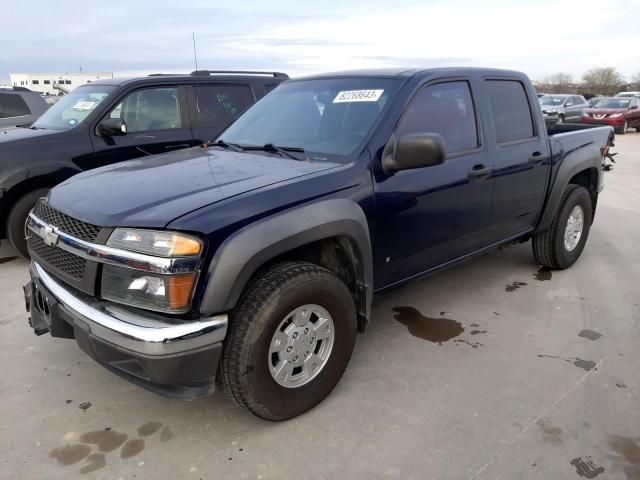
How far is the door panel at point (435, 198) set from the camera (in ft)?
10.1

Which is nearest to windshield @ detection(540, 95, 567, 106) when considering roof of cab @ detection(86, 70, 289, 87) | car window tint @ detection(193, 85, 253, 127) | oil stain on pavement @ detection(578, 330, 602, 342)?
roof of cab @ detection(86, 70, 289, 87)

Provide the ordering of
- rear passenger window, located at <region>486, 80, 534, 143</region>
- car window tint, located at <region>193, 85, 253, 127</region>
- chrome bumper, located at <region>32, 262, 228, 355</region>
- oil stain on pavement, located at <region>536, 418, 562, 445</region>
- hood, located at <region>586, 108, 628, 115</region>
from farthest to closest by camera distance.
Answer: hood, located at <region>586, 108, 628, 115</region>
car window tint, located at <region>193, 85, 253, 127</region>
rear passenger window, located at <region>486, 80, 534, 143</region>
oil stain on pavement, located at <region>536, 418, 562, 445</region>
chrome bumper, located at <region>32, 262, 228, 355</region>

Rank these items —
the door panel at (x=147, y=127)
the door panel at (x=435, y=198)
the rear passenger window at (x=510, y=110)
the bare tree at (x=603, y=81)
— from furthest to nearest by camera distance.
→ the bare tree at (x=603, y=81), the door panel at (x=147, y=127), the rear passenger window at (x=510, y=110), the door panel at (x=435, y=198)

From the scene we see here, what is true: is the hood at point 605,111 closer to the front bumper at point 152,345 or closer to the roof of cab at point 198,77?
the roof of cab at point 198,77

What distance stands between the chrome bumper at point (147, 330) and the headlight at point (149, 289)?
0.07 meters

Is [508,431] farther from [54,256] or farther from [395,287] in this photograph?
[54,256]

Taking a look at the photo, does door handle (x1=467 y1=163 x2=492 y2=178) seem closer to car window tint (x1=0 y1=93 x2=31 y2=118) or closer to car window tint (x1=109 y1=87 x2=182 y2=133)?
car window tint (x1=109 y1=87 x2=182 y2=133)

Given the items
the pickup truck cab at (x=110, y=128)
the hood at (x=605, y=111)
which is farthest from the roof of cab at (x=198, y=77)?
the hood at (x=605, y=111)

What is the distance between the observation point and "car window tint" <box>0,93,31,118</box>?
852cm

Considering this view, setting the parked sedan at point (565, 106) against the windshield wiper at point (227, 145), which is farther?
the parked sedan at point (565, 106)

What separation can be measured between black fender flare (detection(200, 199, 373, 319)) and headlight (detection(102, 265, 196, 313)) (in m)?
0.09

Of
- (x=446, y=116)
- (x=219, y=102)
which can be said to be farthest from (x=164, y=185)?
(x=219, y=102)

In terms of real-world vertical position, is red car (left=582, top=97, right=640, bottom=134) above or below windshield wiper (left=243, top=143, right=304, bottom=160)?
below

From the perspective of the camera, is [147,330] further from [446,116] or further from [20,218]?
[20,218]
